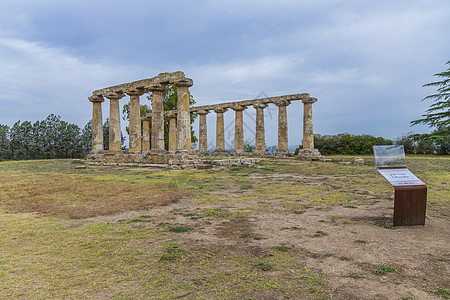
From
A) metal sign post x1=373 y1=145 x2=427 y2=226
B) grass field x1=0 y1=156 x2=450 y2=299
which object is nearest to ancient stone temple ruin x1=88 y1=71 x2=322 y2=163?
grass field x1=0 y1=156 x2=450 y2=299

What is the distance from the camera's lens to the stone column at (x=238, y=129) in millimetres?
33781

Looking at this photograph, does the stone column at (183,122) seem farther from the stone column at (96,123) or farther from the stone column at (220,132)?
the stone column at (220,132)

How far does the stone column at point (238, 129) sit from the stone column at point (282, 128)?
188 inches

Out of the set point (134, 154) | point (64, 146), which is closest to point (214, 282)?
point (134, 154)

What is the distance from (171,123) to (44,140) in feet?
55.3

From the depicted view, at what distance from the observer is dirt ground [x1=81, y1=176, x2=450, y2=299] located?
3.34 meters

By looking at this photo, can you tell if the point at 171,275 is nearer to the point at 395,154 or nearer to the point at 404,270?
the point at 404,270

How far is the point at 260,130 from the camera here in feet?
107

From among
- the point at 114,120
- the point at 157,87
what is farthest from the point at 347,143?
the point at 114,120

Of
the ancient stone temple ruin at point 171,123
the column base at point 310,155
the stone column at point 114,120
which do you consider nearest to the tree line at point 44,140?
the ancient stone temple ruin at point 171,123

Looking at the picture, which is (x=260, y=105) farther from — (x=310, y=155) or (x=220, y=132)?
(x=310, y=155)

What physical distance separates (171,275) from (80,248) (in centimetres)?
191

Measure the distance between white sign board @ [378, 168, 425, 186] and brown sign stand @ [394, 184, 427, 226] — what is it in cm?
13

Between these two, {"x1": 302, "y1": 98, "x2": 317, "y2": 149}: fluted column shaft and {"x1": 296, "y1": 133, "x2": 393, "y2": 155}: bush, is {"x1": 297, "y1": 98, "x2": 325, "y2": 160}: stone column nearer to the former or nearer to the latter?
{"x1": 302, "y1": 98, "x2": 317, "y2": 149}: fluted column shaft
